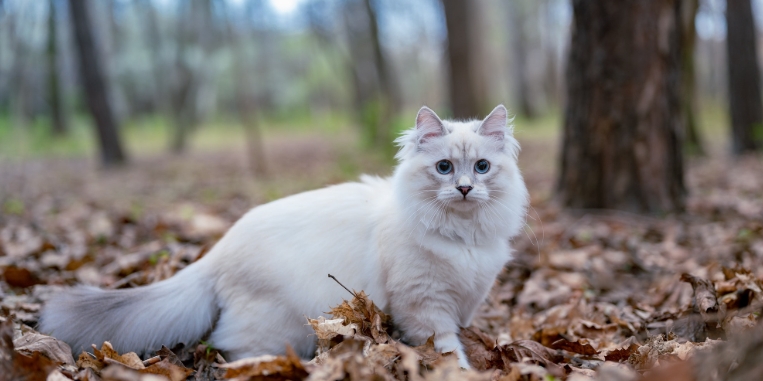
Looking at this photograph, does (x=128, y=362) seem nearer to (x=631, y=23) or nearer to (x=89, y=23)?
(x=631, y=23)

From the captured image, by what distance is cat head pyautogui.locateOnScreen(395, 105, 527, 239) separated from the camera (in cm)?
251

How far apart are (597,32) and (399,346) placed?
4.02 m

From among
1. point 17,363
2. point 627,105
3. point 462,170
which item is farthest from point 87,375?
point 627,105

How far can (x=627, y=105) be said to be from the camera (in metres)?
4.93

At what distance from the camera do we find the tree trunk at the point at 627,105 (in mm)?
4852

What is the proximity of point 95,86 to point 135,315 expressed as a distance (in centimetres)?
1083

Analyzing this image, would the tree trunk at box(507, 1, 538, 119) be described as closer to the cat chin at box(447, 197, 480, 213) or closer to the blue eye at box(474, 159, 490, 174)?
the blue eye at box(474, 159, 490, 174)

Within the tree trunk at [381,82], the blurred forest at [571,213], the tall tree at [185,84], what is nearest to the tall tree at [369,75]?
the tree trunk at [381,82]

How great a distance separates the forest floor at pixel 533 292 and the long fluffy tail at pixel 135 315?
0.11 meters

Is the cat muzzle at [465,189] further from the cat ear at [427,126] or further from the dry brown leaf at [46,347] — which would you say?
the dry brown leaf at [46,347]

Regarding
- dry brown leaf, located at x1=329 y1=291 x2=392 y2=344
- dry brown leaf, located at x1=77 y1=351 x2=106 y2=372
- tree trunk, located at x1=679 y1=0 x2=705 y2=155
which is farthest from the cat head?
tree trunk, located at x1=679 y1=0 x2=705 y2=155

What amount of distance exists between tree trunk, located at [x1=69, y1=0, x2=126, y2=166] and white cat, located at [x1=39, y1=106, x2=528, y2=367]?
411 inches

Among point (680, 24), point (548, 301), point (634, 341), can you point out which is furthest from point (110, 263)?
point (680, 24)

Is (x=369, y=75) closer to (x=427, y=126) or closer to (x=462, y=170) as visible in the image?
(x=427, y=126)
